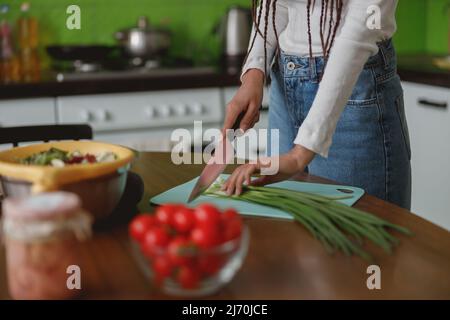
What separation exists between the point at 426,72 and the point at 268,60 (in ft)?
4.03

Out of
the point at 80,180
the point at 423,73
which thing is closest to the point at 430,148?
the point at 423,73

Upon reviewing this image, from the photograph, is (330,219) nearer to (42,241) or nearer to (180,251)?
(180,251)

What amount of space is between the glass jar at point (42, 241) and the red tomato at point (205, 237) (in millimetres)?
134

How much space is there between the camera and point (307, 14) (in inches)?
62.3

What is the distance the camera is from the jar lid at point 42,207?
0.79 metres

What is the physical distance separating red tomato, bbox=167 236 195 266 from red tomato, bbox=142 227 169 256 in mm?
11

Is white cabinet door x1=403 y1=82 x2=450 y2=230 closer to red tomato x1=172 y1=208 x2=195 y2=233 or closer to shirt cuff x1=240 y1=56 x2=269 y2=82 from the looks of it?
shirt cuff x1=240 y1=56 x2=269 y2=82

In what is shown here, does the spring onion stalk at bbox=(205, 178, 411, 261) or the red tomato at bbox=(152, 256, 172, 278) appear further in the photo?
the spring onion stalk at bbox=(205, 178, 411, 261)

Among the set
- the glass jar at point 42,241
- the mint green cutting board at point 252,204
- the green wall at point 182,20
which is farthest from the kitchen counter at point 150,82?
the glass jar at point 42,241

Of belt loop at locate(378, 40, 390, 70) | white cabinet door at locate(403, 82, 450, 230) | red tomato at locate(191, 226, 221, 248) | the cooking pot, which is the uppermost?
the cooking pot

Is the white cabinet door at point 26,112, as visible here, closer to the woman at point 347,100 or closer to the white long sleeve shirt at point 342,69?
the woman at point 347,100

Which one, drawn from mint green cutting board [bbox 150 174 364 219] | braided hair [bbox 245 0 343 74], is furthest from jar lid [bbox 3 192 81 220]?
braided hair [bbox 245 0 343 74]

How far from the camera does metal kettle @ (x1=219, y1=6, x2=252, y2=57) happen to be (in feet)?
10.4

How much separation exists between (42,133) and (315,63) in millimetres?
748
